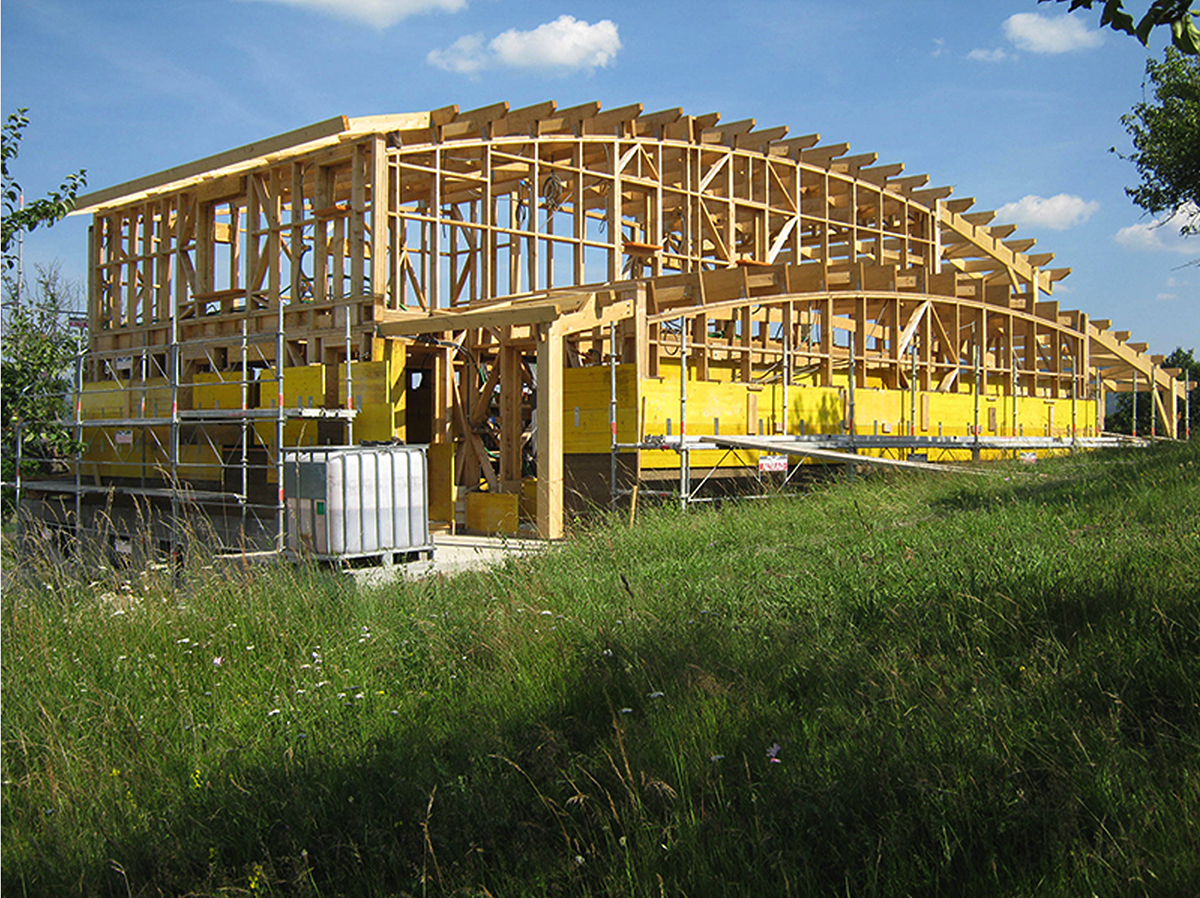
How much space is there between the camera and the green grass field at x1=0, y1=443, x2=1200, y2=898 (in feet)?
12.7

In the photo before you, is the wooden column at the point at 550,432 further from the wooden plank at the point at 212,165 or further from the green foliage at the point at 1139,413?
the green foliage at the point at 1139,413

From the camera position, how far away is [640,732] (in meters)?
4.90

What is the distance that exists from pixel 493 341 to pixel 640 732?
14.8 metres

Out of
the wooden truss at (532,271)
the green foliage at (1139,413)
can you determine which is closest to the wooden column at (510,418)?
the wooden truss at (532,271)

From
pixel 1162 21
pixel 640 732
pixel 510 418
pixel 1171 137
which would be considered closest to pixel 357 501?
pixel 510 418

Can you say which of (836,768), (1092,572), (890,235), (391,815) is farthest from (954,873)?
(890,235)

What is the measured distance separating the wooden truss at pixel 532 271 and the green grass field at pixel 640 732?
352 inches

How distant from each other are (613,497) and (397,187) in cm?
752

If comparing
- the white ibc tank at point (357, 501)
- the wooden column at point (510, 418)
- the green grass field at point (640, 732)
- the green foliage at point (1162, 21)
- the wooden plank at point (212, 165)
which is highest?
the wooden plank at point (212, 165)

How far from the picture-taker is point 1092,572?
20.7ft

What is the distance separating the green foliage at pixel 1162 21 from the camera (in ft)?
16.1

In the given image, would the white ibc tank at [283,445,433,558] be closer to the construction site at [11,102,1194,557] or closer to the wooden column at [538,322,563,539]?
the construction site at [11,102,1194,557]

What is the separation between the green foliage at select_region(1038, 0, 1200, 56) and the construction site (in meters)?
9.95

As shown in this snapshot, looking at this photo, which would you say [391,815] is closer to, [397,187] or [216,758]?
[216,758]
